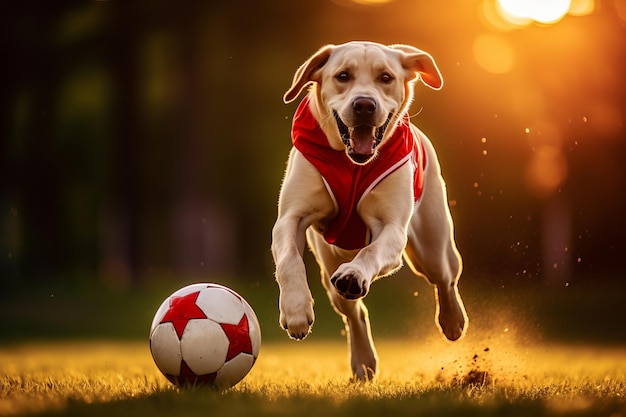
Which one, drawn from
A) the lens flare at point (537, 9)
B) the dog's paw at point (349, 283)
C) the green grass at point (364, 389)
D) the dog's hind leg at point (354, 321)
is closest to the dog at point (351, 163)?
the dog's paw at point (349, 283)

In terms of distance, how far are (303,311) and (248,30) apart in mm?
17582

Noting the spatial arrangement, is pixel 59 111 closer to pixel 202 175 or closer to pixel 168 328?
pixel 202 175

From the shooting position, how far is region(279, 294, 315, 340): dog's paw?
5.35 metres

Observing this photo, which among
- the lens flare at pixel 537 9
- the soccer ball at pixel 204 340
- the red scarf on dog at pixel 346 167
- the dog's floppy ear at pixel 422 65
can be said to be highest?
the lens flare at pixel 537 9

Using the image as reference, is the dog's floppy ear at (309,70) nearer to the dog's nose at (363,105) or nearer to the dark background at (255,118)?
the dog's nose at (363,105)

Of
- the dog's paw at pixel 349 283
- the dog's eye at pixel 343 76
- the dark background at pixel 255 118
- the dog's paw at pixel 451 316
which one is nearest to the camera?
the dog's paw at pixel 349 283

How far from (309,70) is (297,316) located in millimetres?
1557

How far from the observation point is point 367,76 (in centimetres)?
595

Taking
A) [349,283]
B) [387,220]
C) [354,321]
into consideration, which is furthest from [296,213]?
[354,321]

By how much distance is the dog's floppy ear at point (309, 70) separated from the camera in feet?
19.9

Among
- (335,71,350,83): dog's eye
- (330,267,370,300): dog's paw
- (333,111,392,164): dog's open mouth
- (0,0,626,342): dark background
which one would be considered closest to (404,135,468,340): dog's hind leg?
(333,111,392,164): dog's open mouth

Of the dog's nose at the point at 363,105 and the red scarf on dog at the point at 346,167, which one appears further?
the red scarf on dog at the point at 346,167

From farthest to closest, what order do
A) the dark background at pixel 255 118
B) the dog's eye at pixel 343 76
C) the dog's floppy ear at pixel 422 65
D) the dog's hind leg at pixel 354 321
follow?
1. the dark background at pixel 255 118
2. the dog's hind leg at pixel 354 321
3. the dog's floppy ear at pixel 422 65
4. the dog's eye at pixel 343 76

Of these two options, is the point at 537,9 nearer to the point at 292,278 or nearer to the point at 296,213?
the point at 296,213
